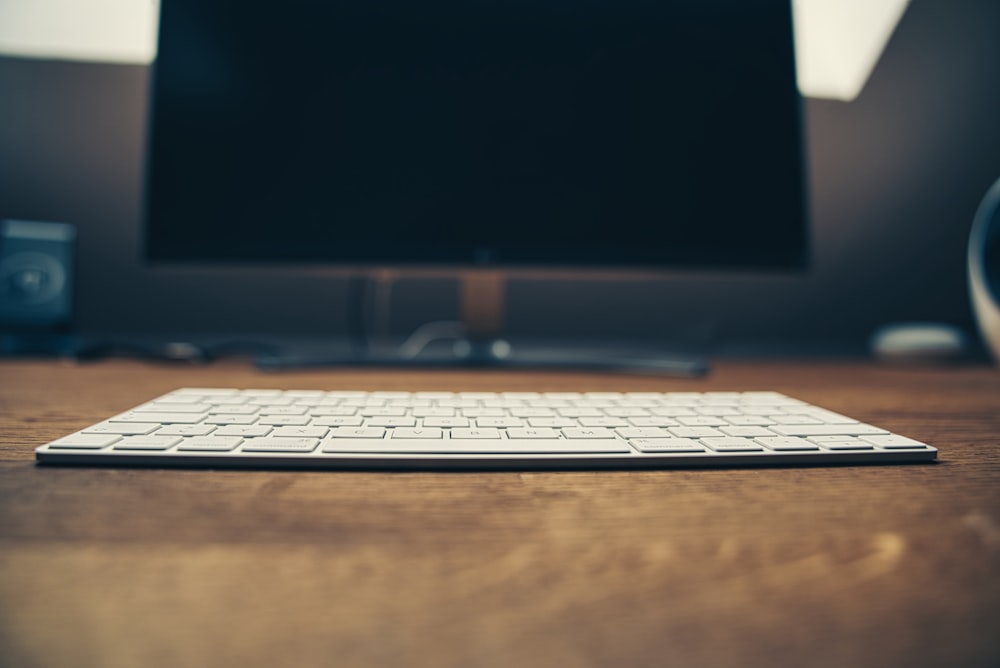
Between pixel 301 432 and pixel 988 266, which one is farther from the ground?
pixel 988 266

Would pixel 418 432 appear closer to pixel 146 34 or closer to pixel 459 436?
pixel 459 436

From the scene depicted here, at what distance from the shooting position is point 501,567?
0.59 ft

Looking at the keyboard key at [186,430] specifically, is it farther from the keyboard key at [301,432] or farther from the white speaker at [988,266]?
the white speaker at [988,266]

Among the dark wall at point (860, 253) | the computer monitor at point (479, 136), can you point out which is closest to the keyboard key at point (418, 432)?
the computer monitor at point (479, 136)

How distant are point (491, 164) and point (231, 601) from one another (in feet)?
2.09

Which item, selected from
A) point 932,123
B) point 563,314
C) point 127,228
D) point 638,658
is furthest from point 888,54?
point 127,228

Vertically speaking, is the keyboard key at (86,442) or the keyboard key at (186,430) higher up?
the keyboard key at (186,430)

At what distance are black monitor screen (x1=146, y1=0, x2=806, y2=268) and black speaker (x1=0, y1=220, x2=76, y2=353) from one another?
0.22m

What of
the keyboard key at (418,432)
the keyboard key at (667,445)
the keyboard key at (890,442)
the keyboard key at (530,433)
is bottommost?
the keyboard key at (418,432)

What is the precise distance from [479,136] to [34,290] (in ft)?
2.19

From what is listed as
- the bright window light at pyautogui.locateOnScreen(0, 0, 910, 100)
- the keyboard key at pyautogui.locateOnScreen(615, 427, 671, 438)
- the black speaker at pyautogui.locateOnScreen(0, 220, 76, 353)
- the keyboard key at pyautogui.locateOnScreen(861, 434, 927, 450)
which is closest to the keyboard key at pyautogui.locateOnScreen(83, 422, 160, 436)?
the keyboard key at pyautogui.locateOnScreen(615, 427, 671, 438)

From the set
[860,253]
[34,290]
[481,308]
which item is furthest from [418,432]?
[860,253]

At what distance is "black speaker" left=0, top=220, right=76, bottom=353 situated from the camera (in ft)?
2.51

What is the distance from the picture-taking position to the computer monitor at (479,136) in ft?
2.29
